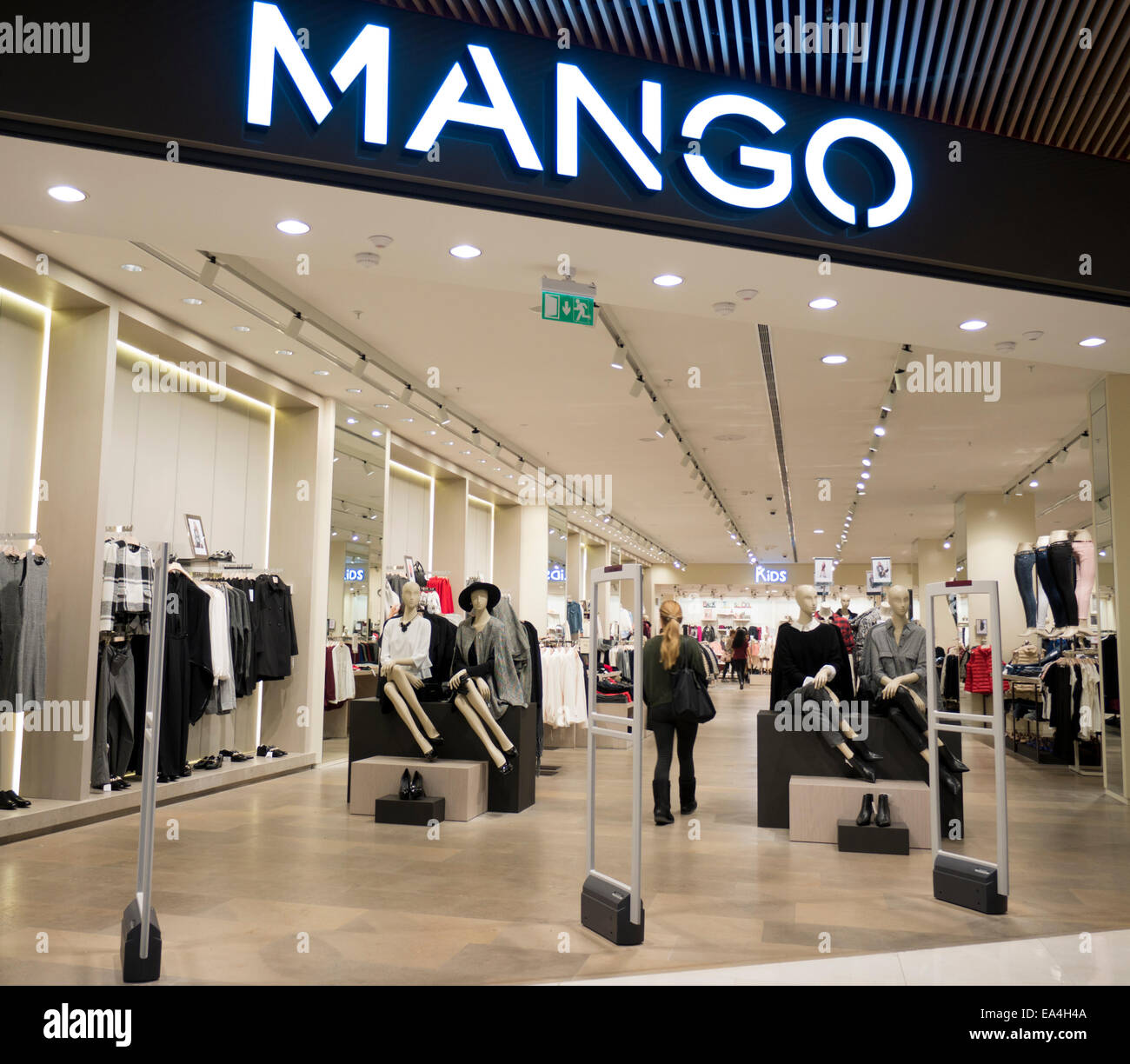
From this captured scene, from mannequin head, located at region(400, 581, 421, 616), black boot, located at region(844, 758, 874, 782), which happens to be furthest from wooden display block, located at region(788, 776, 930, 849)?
mannequin head, located at region(400, 581, 421, 616)

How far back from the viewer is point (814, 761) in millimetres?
6227

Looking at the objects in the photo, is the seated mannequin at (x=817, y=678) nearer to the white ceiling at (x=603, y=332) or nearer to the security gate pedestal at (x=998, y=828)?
the security gate pedestal at (x=998, y=828)

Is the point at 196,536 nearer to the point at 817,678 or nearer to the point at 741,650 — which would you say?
the point at 817,678

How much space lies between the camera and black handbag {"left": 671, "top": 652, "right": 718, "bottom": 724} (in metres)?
6.30

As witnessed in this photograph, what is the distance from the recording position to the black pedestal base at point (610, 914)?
3.77m

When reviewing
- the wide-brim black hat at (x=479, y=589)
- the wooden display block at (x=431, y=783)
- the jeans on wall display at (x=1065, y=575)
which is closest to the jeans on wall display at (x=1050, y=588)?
the jeans on wall display at (x=1065, y=575)

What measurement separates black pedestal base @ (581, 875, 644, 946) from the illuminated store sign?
3053 mm

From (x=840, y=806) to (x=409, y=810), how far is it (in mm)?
2757

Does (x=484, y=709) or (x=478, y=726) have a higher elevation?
(x=484, y=709)

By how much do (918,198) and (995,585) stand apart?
1.98 meters

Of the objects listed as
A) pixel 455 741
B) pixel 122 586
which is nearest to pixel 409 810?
pixel 455 741

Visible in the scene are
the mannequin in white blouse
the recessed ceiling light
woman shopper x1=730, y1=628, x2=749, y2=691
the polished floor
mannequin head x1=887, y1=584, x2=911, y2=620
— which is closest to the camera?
the polished floor

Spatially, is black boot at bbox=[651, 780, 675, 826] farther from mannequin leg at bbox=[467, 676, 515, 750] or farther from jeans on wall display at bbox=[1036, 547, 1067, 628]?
jeans on wall display at bbox=[1036, 547, 1067, 628]

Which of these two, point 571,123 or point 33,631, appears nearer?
point 571,123
